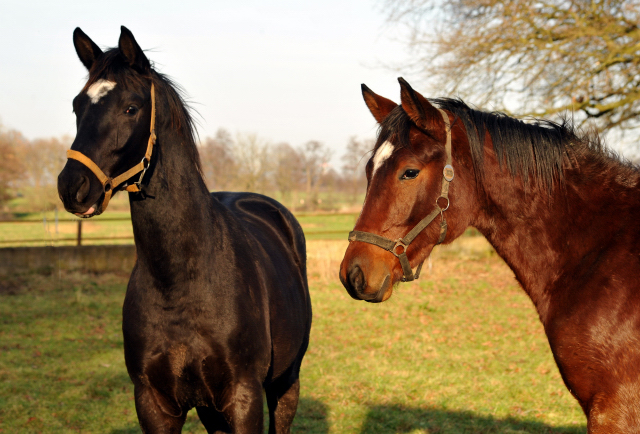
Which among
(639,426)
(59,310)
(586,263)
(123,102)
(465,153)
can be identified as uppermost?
Result: (123,102)

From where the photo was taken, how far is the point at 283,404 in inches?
150

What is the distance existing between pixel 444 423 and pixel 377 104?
3439mm

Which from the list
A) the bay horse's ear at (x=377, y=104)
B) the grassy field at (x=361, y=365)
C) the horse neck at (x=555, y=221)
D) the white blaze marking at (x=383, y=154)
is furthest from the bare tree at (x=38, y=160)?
the horse neck at (x=555, y=221)

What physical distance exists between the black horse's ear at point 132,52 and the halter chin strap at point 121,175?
0.14 m

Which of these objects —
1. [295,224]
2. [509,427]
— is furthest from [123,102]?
[509,427]

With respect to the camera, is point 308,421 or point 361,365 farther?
point 361,365

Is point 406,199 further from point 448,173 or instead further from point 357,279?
point 357,279

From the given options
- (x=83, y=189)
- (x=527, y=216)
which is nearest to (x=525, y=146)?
(x=527, y=216)

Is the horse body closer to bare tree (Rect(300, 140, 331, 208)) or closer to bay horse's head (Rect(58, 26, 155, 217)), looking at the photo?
bay horse's head (Rect(58, 26, 155, 217))

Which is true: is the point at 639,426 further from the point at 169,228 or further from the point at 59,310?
the point at 59,310

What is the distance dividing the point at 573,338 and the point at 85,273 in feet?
40.4

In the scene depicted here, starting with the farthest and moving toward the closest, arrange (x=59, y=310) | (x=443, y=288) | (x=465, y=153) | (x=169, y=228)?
1. (x=443, y=288)
2. (x=59, y=310)
3. (x=169, y=228)
4. (x=465, y=153)

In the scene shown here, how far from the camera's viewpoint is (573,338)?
2078 mm

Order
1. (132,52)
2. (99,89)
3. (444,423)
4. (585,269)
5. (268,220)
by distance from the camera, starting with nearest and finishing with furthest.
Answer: (585,269) < (99,89) < (132,52) < (268,220) < (444,423)
